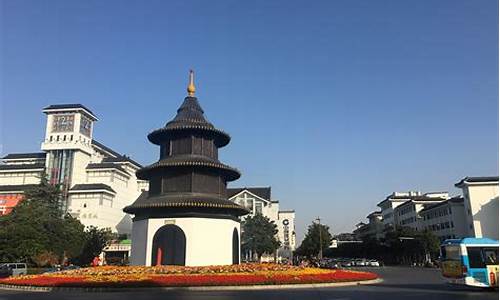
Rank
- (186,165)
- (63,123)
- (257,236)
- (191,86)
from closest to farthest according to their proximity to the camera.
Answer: (186,165)
(191,86)
(257,236)
(63,123)

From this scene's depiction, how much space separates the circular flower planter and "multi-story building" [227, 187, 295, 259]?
151 ft

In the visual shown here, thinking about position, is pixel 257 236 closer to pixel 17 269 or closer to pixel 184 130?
pixel 17 269

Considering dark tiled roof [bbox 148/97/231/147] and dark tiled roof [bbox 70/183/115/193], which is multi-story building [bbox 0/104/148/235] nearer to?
dark tiled roof [bbox 70/183/115/193]

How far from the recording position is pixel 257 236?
217 ft

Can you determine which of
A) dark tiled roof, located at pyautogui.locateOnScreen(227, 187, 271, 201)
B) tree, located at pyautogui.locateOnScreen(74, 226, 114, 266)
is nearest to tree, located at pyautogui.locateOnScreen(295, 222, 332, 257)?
dark tiled roof, located at pyautogui.locateOnScreen(227, 187, 271, 201)

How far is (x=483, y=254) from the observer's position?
867 inches

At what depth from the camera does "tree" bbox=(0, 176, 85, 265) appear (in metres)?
49.9

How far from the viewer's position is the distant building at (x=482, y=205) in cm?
7356

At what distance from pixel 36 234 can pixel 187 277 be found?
3777 centimetres

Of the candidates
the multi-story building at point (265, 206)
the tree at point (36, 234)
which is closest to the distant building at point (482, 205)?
the multi-story building at point (265, 206)

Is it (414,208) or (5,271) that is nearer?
(5,271)

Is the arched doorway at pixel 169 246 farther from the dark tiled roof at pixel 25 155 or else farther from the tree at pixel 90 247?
the dark tiled roof at pixel 25 155

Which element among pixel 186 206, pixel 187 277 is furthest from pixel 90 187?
pixel 187 277

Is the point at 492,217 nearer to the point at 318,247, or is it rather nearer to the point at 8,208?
the point at 318,247
